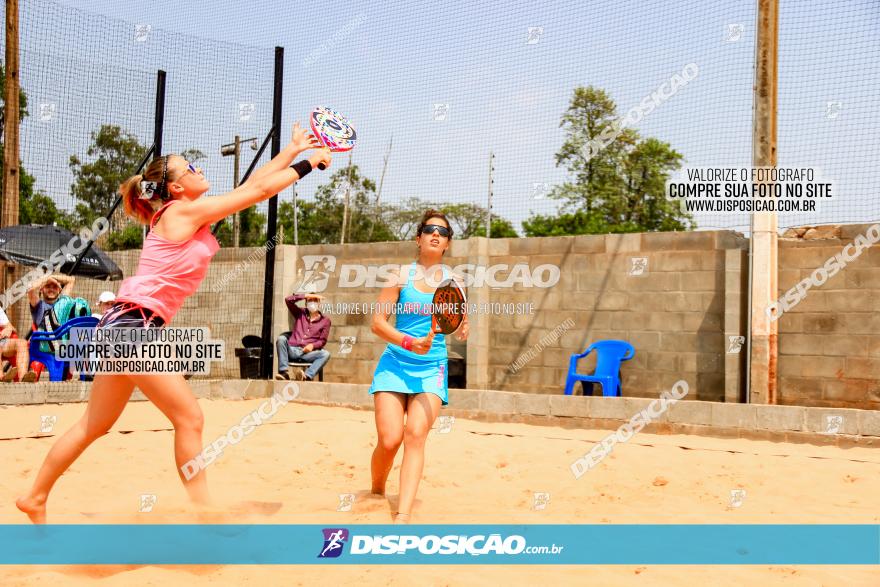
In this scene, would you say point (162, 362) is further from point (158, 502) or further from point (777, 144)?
point (777, 144)

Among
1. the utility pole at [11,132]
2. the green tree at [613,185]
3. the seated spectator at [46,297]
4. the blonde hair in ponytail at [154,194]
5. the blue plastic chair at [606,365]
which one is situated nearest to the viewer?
the blonde hair in ponytail at [154,194]

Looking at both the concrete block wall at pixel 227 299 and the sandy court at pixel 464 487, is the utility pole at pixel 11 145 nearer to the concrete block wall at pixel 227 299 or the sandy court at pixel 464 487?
the concrete block wall at pixel 227 299

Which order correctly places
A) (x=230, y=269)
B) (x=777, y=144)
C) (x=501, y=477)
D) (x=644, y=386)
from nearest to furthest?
(x=501, y=477)
(x=777, y=144)
(x=644, y=386)
(x=230, y=269)

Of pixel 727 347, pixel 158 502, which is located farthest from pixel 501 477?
pixel 727 347

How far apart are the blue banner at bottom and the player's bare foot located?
0.07 meters

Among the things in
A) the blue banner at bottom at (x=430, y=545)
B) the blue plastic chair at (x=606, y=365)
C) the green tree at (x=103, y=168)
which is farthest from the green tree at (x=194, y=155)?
the blue banner at bottom at (x=430, y=545)

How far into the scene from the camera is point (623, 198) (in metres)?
34.2

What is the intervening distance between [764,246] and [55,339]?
836 cm

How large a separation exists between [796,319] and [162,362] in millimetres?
7427

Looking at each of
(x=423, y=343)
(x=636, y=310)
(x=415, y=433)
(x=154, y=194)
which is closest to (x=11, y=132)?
(x=636, y=310)

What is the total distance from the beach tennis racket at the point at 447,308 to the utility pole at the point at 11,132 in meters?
9.37

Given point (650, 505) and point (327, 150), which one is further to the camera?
point (650, 505)

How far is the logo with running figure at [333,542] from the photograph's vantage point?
3.57 m

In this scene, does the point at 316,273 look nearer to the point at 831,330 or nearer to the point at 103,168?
the point at 103,168
